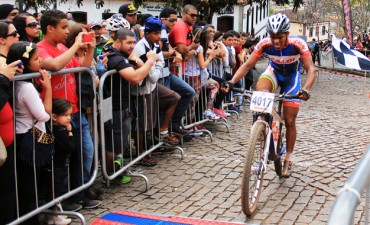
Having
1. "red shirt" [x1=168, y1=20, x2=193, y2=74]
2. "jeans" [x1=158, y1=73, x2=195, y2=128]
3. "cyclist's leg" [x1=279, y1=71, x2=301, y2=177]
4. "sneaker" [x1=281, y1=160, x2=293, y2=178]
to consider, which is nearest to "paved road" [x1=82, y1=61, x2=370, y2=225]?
"sneaker" [x1=281, y1=160, x2=293, y2=178]

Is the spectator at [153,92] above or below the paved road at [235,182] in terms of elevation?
above

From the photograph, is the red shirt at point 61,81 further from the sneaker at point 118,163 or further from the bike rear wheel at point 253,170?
the bike rear wheel at point 253,170

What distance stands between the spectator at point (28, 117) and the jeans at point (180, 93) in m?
3.30

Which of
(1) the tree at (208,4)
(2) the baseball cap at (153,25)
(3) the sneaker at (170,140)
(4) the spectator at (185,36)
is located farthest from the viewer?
(1) the tree at (208,4)

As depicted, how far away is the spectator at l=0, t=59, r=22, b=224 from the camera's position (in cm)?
389

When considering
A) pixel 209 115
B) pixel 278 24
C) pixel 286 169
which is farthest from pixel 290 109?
pixel 209 115

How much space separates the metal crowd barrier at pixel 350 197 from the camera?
1.68 metres

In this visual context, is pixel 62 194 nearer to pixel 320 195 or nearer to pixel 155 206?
pixel 155 206

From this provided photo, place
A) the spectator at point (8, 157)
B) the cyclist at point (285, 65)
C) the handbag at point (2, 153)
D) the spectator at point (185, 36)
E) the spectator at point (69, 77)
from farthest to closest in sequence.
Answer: the spectator at point (185, 36), the cyclist at point (285, 65), the spectator at point (69, 77), the spectator at point (8, 157), the handbag at point (2, 153)

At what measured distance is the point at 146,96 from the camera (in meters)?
6.55

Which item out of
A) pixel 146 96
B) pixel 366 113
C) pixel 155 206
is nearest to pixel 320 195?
pixel 155 206

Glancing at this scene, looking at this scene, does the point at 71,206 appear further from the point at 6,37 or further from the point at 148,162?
the point at 6,37

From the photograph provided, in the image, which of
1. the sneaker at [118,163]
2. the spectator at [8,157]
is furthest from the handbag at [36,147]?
the sneaker at [118,163]

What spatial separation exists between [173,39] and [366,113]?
5.86m
